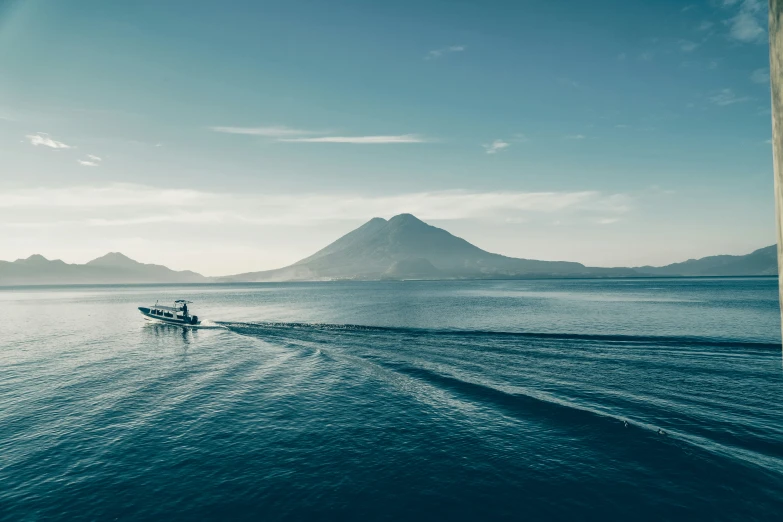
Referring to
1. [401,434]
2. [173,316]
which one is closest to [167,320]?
[173,316]

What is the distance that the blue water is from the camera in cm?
2198

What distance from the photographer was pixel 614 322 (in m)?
82.5

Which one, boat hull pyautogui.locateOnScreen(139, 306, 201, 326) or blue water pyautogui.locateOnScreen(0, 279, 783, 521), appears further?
boat hull pyautogui.locateOnScreen(139, 306, 201, 326)

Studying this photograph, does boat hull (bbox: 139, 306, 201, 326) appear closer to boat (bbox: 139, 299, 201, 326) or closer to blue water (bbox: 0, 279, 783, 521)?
boat (bbox: 139, 299, 201, 326)

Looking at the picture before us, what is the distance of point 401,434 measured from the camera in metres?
30.1

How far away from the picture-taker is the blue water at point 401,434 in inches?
866

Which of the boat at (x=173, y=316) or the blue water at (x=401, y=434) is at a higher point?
the boat at (x=173, y=316)

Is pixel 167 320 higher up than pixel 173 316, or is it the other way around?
pixel 173 316

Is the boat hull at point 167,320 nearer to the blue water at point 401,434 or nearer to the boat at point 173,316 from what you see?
the boat at point 173,316

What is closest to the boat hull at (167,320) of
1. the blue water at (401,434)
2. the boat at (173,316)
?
the boat at (173,316)

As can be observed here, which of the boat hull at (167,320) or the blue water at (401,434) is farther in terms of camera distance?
the boat hull at (167,320)

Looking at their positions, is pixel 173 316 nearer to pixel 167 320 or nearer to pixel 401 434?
pixel 167 320

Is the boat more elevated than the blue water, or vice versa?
the boat

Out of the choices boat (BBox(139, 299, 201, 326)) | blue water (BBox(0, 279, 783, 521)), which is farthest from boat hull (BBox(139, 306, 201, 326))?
blue water (BBox(0, 279, 783, 521))
